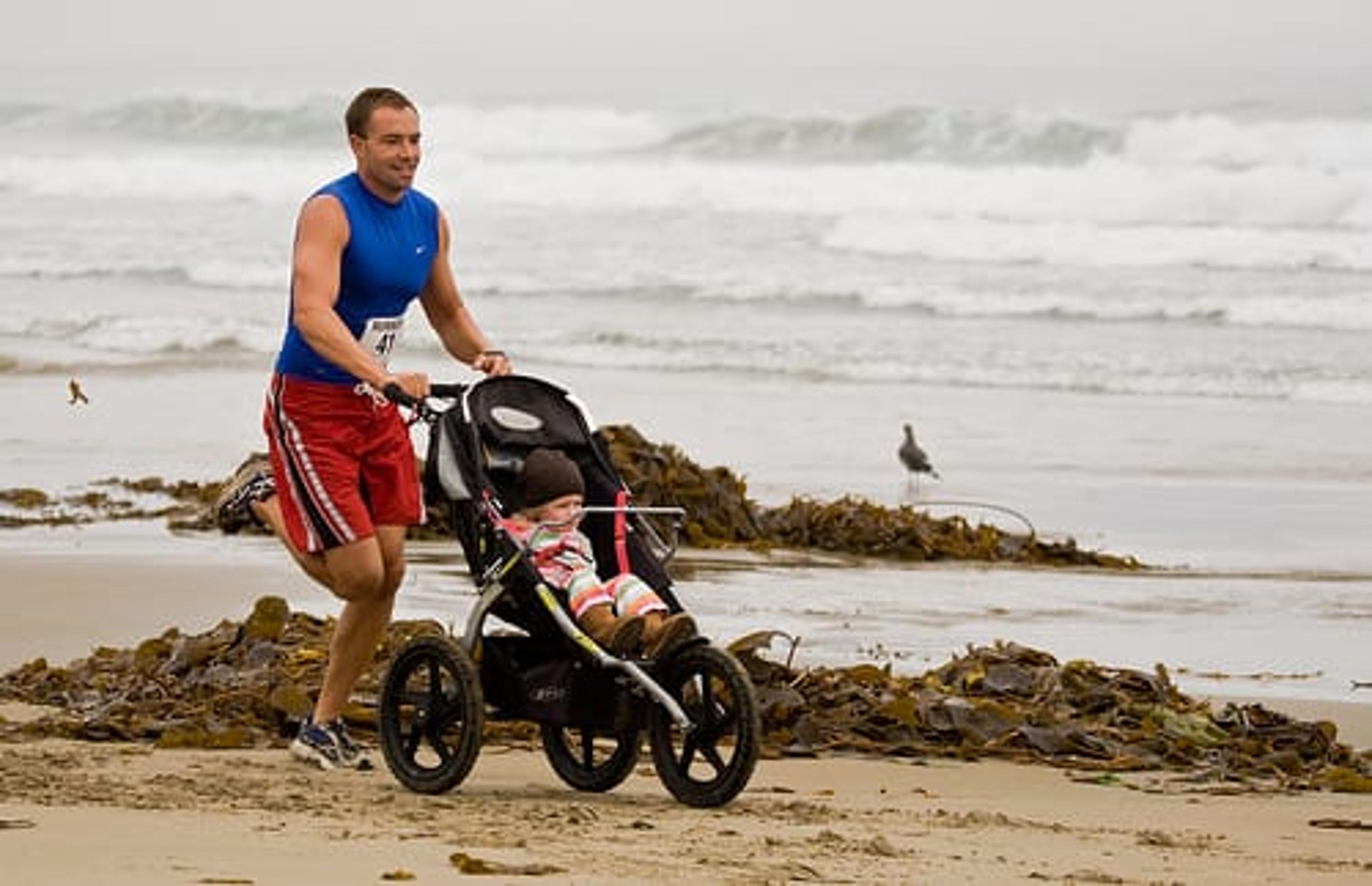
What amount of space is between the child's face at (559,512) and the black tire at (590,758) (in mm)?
494

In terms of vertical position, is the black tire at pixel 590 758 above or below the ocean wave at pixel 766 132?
below

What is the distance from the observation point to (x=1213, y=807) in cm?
701

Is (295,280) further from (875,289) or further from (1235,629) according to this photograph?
(875,289)

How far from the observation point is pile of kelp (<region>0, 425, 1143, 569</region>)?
12.1 meters

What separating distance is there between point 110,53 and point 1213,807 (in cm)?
7279

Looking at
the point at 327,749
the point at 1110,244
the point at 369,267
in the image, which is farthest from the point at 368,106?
the point at 1110,244

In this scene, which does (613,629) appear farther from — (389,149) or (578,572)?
(389,149)

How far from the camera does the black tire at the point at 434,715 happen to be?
6652 millimetres

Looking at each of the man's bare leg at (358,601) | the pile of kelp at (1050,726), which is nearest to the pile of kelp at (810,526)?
the pile of kelp at (1050,726)

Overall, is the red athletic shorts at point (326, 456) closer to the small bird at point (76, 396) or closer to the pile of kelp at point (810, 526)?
the pile of kelp at point (810, 526)

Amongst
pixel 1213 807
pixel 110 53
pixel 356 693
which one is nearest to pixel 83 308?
pixel 356 693

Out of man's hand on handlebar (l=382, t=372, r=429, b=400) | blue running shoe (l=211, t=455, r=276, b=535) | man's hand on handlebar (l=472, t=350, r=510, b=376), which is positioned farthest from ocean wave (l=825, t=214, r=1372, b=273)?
man's hand on handlebar (l=382, t=372, r=429, b=400)

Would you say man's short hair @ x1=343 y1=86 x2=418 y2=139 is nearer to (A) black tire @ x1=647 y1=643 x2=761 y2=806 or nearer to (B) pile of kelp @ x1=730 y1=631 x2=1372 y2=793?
(A) black tire @ x1=647 y1=643 x2=761 y2=806

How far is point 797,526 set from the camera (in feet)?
40.4
